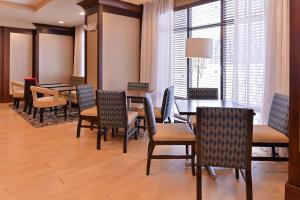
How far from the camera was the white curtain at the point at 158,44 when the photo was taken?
5.20 m

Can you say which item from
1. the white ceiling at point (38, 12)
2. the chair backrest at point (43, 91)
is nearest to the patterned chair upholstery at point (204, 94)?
the white ceiling at point (38, 12)

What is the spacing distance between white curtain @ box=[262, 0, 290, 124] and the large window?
16 cm

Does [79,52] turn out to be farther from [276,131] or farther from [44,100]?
[276,131]

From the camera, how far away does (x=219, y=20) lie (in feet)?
15.0

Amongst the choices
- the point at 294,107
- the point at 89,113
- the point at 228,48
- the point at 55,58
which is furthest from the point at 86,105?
the point at 55,58

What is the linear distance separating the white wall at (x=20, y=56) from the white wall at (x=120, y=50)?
14.6 ft

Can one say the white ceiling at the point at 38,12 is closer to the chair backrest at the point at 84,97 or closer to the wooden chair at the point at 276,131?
the chair backrest at the point at 84,97

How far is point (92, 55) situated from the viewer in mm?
5445

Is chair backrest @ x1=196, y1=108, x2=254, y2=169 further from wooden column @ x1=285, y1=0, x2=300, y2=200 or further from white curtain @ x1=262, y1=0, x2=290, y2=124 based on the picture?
white curtain @ x1=262, y1=0, x2=290, y2=124

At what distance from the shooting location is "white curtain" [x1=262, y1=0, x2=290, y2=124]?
3335 millimetres

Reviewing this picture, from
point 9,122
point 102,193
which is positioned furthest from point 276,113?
point 9,122

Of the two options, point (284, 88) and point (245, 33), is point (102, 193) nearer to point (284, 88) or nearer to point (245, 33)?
point (284, 88)

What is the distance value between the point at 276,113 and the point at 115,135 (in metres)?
2.55

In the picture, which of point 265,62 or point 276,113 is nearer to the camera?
point 276,113
